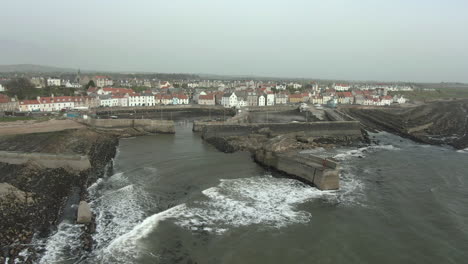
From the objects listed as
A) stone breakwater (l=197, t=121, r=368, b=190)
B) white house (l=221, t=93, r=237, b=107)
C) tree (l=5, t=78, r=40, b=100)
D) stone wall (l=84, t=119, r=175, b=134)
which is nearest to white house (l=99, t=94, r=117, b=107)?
tree (l=5, t=78, r=40, b=100)

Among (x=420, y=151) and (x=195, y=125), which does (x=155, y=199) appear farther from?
(x=420, y=151)

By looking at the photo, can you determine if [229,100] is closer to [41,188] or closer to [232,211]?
[41,188]

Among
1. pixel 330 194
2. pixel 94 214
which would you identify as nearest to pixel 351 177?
pixel 330 194

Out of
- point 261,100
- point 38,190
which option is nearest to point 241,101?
point 261,100

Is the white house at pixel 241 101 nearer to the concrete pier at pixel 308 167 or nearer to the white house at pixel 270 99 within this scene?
the white house at pixel 270 99

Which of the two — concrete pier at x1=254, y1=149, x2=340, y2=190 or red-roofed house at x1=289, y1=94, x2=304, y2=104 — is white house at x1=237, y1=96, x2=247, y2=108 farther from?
concrete pier at x1=254, y1=149, x2=340, y2=190

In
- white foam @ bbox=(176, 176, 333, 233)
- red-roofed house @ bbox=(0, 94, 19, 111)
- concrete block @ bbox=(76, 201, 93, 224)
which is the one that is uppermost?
red-roofed house @ bbox=(0, 94, 19, 111)
